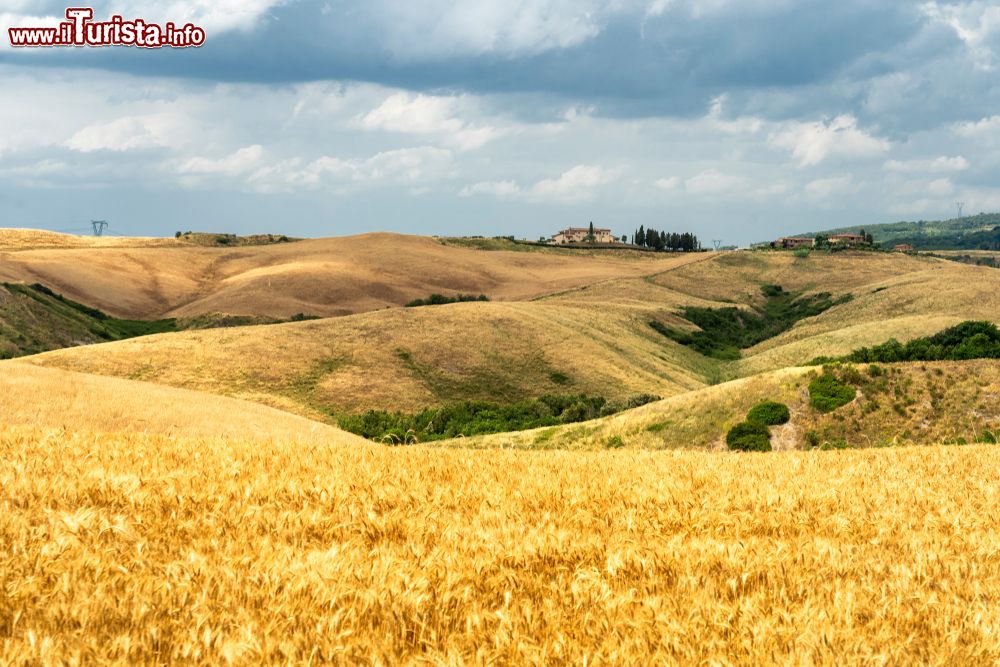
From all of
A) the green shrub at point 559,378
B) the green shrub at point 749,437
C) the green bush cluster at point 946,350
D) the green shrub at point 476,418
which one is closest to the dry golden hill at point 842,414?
the green shrub at point 749,437

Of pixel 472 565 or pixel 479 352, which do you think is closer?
pixel 472 565

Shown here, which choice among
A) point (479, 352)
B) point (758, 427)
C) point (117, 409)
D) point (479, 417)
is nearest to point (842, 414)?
point (758, 427)

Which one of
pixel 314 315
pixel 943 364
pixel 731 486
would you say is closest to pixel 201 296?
pixel 314 315

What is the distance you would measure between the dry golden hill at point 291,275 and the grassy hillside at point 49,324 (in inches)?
211

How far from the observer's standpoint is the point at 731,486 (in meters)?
9.82

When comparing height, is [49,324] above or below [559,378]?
above

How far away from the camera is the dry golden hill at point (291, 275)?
131250 millimetres

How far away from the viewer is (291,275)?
145875mm

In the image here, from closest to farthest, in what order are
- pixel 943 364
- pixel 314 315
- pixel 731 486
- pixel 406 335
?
pixel 731 486, pixel 943 364, pixel 406 335, pixel 314 315

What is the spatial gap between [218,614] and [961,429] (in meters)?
40.3

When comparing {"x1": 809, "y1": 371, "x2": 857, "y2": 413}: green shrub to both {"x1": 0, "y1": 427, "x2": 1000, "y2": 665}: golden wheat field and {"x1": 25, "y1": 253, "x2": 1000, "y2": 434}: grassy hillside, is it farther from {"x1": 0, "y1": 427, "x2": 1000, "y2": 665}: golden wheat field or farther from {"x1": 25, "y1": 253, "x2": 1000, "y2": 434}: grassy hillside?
{"x1": 25, "y1": 253, "x2": 1000, "y2": 434}: grassy hillside

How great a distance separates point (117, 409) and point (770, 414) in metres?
30.7

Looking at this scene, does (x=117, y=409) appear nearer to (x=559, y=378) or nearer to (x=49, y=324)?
(x=559, y=378)

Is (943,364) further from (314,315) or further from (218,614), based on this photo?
(314,315)
